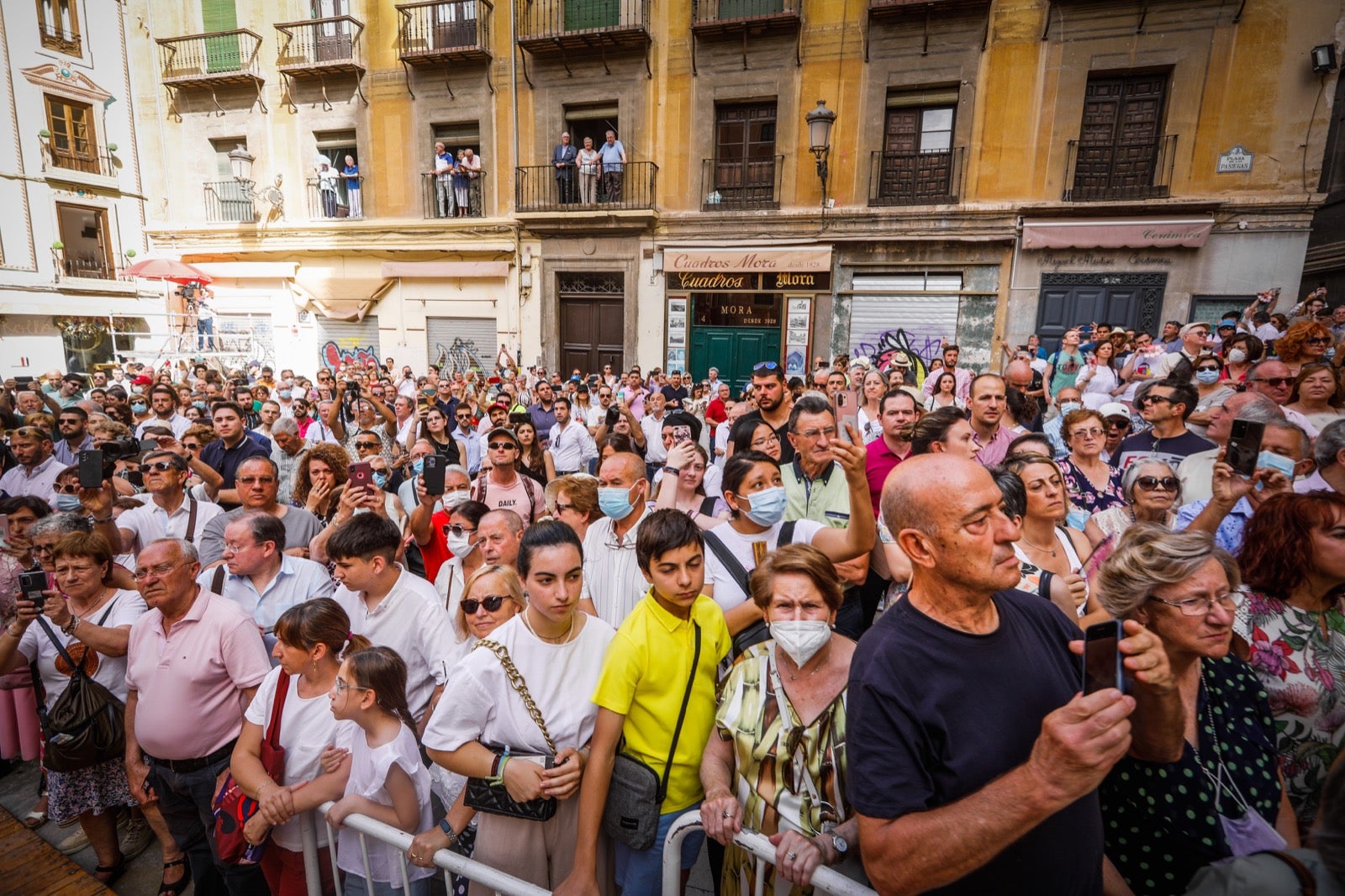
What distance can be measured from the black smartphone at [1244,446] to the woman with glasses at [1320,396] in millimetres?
2422

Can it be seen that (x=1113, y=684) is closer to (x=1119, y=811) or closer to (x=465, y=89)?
(x=1119, y=811)

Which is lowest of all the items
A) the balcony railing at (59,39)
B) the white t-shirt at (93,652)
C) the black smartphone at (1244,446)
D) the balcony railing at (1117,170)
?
the white t-shirt at (93,652)

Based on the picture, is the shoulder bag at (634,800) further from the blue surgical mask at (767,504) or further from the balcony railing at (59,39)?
the balcony railing at (59,39)

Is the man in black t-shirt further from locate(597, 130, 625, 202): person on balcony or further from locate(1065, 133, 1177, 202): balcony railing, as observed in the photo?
Result: locate(597, 130, 625, 202): person on balcony

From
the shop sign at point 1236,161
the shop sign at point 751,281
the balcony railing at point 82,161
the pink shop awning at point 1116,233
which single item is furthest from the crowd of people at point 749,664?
the balcony railing at point 82,161

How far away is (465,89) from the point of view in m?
15.6

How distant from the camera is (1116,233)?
11.7 metres

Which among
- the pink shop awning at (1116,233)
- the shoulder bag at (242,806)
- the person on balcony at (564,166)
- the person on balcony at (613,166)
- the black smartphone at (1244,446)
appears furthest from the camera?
the person on balcony at (564,166)

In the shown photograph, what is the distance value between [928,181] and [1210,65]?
5.03m

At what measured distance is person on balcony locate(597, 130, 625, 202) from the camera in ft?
47.1

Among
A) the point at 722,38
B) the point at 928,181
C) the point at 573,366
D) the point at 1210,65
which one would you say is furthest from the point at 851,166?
the point at 573,366

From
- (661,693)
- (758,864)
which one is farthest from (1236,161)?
(758,864)

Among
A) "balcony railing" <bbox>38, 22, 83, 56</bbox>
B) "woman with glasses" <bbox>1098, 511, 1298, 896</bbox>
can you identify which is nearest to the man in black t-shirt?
"woman with glasses" <bbox>1098, 511, 1298, 896</bbox>

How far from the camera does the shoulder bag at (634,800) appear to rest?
207 centimetres
